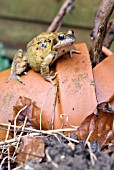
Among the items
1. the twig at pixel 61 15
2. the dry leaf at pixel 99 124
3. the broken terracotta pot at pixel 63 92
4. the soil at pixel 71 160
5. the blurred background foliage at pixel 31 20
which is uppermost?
the blurred background foliage at pixel 31 20

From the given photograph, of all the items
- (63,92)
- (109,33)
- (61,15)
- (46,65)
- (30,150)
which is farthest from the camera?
(61,15)

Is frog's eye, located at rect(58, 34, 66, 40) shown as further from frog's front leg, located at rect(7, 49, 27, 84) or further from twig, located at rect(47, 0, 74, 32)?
twig, located at rect(47, 0, 74, 32)

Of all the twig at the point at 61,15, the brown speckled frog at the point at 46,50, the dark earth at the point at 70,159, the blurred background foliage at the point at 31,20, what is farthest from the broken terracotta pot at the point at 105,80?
the blurred background foliage at the point at 31,20

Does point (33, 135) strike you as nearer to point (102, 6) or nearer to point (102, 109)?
point (102, 109)

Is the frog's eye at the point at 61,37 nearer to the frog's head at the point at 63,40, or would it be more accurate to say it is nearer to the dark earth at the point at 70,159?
the frog's head at the point at 63,40

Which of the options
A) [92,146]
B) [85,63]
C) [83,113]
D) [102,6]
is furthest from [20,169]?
[102,6]

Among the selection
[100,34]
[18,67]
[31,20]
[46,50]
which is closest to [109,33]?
[100,34]

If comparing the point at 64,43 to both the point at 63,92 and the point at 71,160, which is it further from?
the point at 71,160
